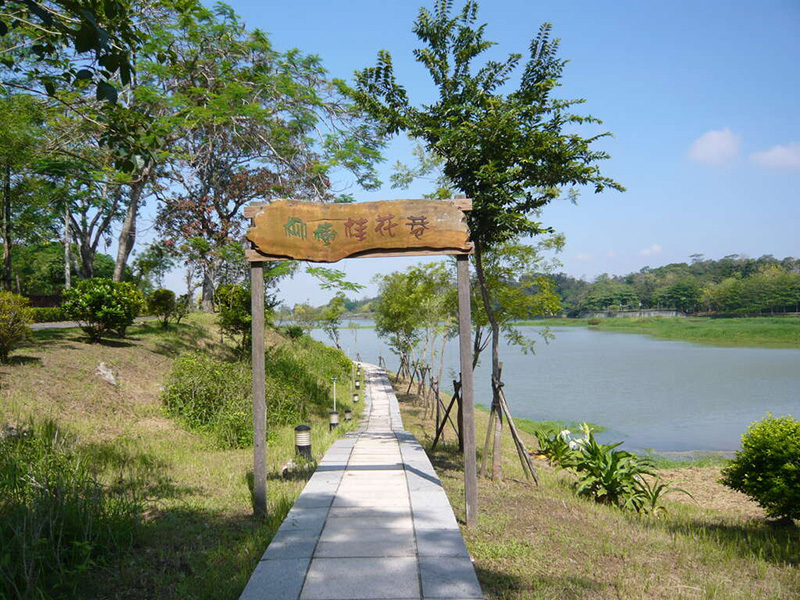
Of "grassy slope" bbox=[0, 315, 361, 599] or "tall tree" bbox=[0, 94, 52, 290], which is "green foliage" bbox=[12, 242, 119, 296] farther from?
"grassy slope" bbox=[0, 315, 361, 599]

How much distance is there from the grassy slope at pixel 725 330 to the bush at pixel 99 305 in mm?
29535

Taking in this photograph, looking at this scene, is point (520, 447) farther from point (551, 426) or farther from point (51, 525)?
point (551, 426)

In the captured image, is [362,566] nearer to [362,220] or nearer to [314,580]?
[314,580]

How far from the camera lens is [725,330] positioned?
5697cm

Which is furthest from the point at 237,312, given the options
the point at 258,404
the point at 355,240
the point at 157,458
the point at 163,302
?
the point at 355,240

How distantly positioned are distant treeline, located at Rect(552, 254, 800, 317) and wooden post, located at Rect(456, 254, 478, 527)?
44.3 meters

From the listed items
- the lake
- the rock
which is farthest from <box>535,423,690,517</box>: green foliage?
the rock

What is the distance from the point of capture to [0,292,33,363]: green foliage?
8281 millimetres

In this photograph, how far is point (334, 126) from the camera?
15.9 m

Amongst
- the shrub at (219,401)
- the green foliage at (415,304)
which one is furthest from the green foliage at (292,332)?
the shrub at (219,401)

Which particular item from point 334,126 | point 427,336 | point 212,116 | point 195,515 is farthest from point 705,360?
point 195,515

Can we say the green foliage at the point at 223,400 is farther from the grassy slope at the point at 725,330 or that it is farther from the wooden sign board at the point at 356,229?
the grassy slope at the point at 725,330

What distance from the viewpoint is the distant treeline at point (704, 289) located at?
66750 millimetres

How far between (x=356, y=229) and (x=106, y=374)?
307 inches
